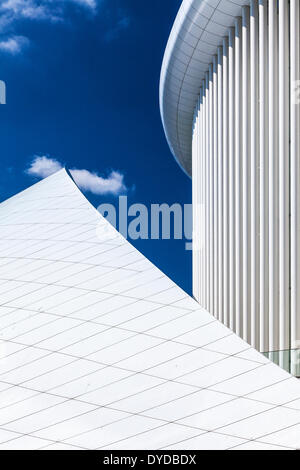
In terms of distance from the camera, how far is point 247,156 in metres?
16.8

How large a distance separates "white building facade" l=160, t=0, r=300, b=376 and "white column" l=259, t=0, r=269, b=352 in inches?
1.2

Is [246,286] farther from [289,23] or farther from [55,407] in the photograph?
[55,407]

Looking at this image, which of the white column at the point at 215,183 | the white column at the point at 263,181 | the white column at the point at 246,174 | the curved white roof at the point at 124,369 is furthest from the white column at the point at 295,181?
the white column at the point at 215,183

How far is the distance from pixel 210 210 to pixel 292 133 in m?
8.48

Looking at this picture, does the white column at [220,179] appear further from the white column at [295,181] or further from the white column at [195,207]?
the white column at [295,181]

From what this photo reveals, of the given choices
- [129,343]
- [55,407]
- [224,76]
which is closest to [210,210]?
[224,76]

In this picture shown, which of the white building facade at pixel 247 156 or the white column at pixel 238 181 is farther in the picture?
the white column at pixel 238 181

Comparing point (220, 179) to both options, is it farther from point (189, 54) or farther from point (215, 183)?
point (189, 54)

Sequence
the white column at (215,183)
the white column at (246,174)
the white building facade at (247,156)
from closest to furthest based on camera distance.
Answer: the white building facade at (247,156) < the white column at (246,174) < the white column at (215,183)

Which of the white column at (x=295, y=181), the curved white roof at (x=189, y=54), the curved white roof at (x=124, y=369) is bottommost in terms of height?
the curved white roof at (x=124, y=369)

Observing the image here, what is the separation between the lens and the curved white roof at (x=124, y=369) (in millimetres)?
6902

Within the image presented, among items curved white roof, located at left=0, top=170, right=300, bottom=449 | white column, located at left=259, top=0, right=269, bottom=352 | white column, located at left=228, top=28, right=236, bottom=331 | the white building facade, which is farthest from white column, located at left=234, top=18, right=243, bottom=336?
curved white roof, located at left=0, top=170, right=300, bottom=449

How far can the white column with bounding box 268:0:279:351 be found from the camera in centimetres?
1461

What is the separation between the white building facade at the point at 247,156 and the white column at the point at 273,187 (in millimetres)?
28
